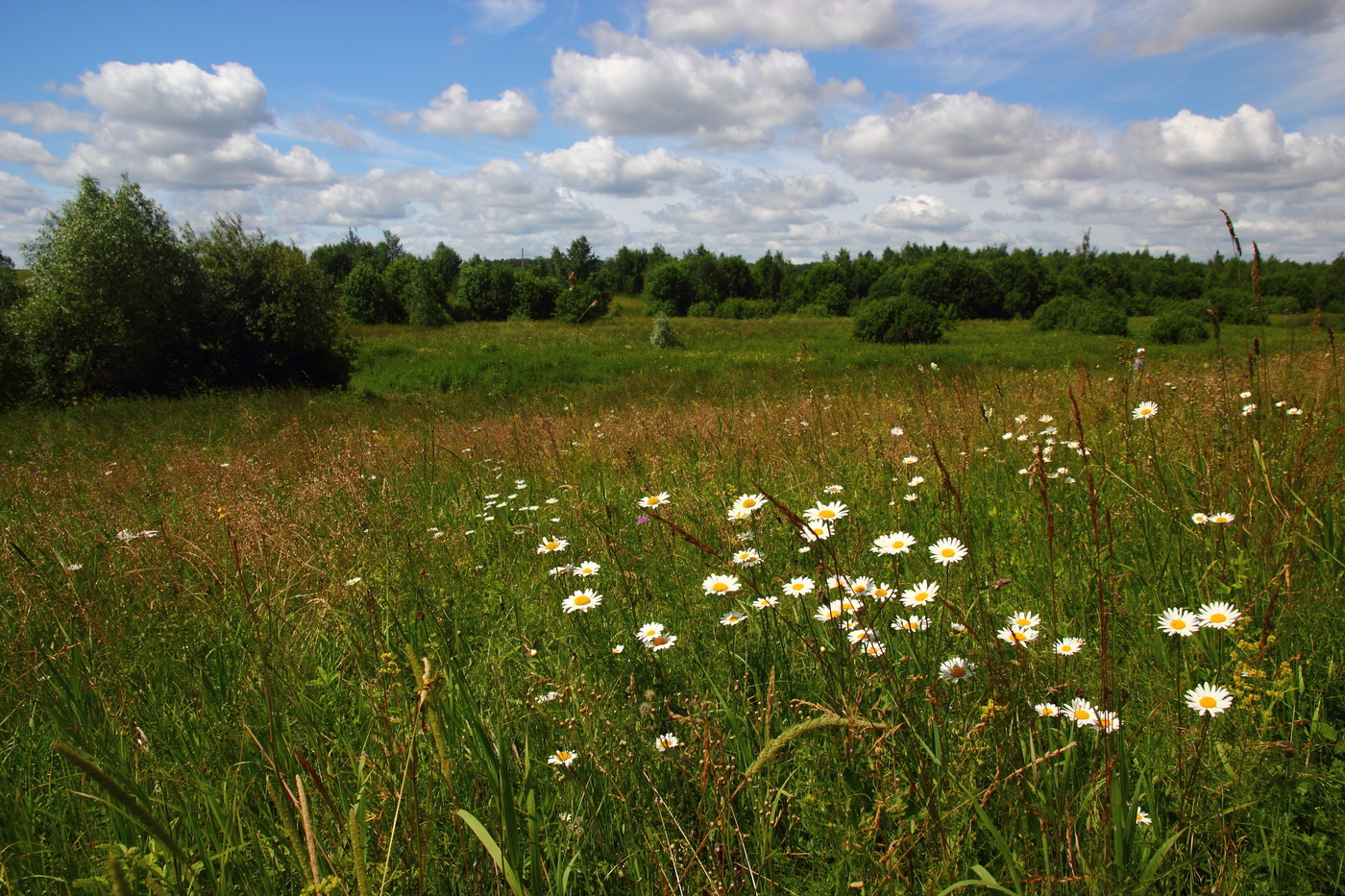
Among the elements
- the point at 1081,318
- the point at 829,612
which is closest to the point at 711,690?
the point at 829,612

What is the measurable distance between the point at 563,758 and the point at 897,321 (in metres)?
34.5

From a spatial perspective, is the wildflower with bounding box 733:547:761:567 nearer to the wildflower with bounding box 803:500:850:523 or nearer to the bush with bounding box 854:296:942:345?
the wildflower with bounding box 803:500:850:523

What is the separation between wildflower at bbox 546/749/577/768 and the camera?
4.97 ft

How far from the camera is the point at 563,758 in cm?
157

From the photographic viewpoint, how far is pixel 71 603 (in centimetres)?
219

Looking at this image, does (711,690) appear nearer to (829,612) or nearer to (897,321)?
(829,612)

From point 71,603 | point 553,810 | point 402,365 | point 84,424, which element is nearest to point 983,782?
point 553,810

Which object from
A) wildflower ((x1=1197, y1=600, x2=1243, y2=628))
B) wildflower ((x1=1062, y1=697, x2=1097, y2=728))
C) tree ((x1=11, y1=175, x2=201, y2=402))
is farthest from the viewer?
tree ((x1=11, y1=175, x2=201, y2=402))

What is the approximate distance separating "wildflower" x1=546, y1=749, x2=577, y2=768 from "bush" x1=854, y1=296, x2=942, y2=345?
33414 mm

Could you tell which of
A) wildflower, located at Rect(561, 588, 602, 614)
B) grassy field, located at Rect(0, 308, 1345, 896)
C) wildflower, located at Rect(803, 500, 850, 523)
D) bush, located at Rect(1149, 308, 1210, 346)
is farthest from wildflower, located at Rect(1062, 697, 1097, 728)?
bush, located at Rect(1149, 308, 1210, 346)

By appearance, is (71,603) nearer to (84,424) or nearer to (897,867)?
(897,867)

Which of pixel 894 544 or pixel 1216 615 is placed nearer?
pixel 1216 615

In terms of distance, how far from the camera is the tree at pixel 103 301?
1947 cm

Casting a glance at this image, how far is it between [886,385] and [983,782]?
899cm
